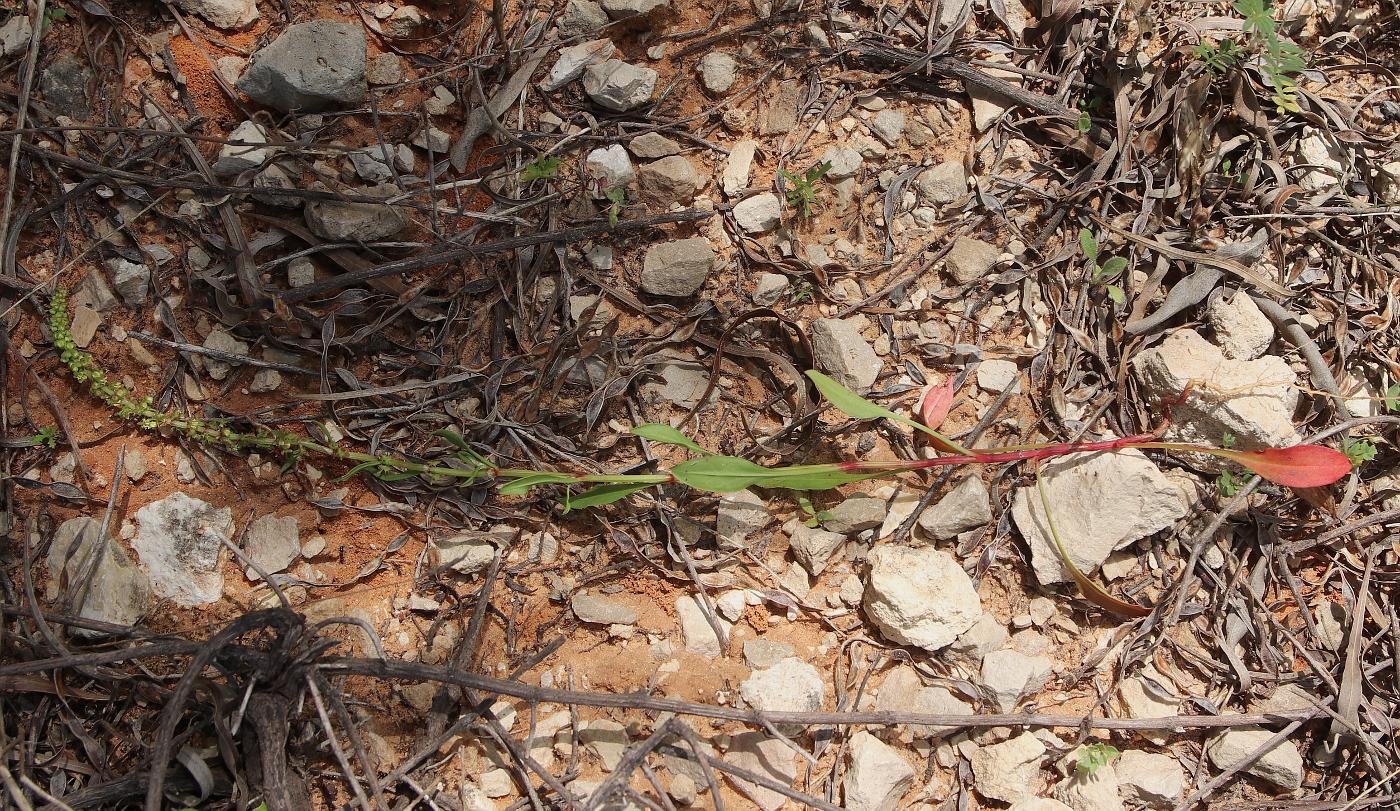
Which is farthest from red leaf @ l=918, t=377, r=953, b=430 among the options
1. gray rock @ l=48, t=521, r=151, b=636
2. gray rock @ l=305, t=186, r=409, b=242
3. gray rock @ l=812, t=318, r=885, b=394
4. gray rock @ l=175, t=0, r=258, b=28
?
gray rock @ l=175, t=0, r=258, b=28

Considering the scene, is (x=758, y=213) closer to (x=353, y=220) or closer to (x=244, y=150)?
(x=353, y=220)

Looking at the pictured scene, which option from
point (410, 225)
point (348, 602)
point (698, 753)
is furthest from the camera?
point (410, 225)

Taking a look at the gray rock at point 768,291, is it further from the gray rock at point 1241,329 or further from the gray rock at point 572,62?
Result: the gray rock at point 1241,329

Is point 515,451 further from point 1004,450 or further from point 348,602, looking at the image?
point 1004,450

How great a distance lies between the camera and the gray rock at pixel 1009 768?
183cm

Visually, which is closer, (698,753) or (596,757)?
(698,753)

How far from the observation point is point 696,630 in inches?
76.2

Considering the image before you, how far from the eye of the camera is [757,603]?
1.96 metres

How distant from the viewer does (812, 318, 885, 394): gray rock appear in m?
2.04

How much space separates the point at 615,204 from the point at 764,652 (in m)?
1.10

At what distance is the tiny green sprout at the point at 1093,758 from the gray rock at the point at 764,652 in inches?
25.4

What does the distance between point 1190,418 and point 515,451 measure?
5.19ft

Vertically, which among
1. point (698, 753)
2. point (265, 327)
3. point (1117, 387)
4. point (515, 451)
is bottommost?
point (698, 753)

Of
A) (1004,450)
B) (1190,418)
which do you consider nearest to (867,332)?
(1004,450)
